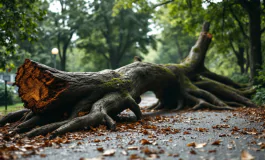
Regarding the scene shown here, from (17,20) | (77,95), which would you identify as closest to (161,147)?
(77,95)

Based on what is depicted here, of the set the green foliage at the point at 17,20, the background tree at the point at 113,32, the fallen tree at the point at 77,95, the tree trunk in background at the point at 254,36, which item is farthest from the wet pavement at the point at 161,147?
the background tree at the point at 113,32

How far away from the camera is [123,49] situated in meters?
33.0

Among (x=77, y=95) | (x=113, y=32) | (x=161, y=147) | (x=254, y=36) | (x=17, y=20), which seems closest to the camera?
(x=161, y=147)

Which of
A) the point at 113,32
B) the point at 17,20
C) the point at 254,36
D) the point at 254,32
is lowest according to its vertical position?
the point at 254,36

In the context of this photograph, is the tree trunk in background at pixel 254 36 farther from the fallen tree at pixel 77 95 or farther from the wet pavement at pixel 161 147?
the wet pavement at pixel 161 147

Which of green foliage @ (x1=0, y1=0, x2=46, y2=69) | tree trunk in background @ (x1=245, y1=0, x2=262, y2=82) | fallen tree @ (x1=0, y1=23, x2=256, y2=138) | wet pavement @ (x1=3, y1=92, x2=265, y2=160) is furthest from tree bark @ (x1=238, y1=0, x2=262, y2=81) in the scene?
green foliage @ (x1=0, y1=0, x2=46, y2=69)

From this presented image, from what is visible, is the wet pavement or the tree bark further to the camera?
the tree bark

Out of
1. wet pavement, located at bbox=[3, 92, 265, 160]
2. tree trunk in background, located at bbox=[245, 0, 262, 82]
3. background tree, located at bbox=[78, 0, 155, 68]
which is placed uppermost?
background tree, located at bbox=[78, 0, 155, 68]

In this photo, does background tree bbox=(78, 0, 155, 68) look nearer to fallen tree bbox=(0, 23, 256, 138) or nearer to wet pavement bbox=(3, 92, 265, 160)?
Result: fallen tree bbox=(0, 23, 256, 138)

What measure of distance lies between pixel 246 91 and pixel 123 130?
8.87m

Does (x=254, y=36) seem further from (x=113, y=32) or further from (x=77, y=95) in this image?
(x=113, y=32)

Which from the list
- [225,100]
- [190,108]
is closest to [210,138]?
[190,108]

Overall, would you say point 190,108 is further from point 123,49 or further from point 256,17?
point 123,49

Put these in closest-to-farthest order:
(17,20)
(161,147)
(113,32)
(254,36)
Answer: (161,147) < (17,20) < (254,36) < (113,32)
